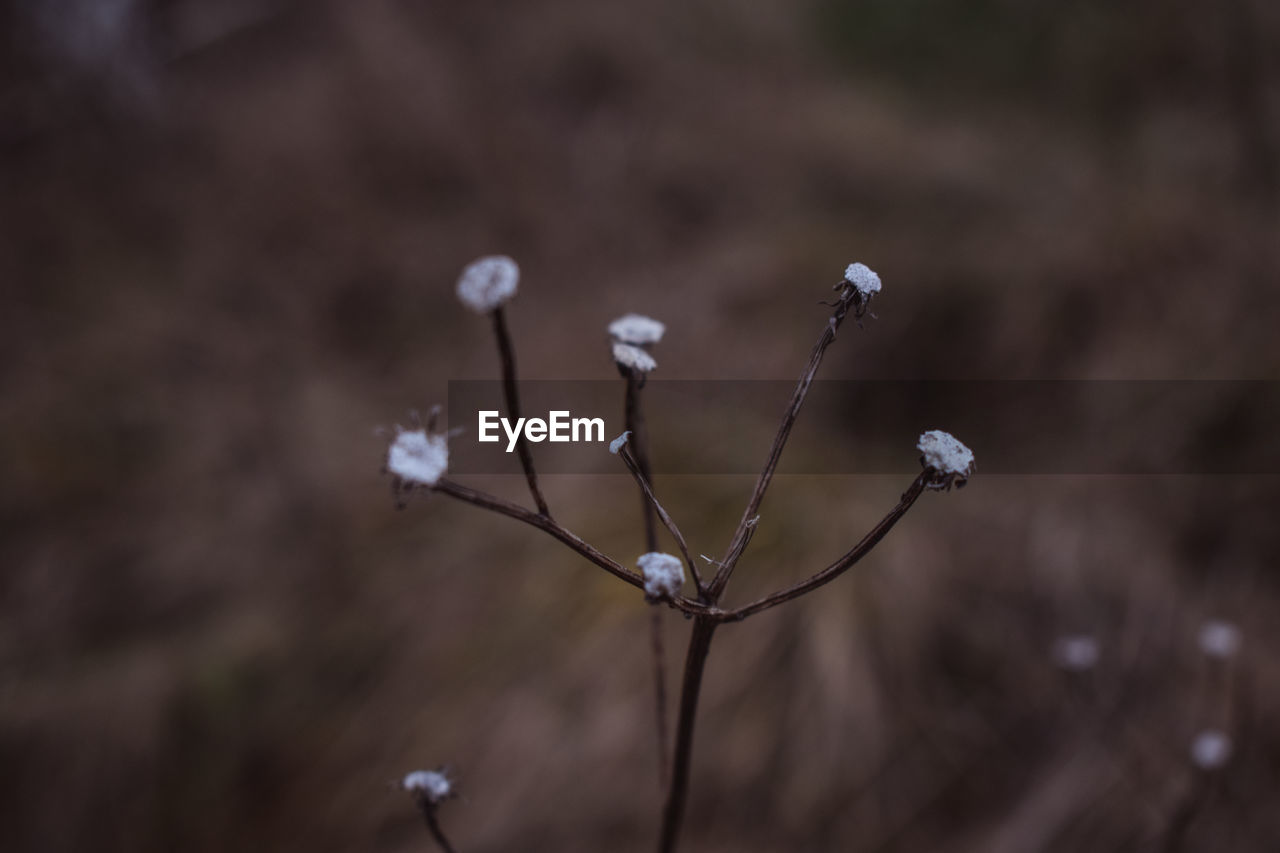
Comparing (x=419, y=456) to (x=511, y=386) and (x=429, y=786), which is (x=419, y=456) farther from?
(x=429, y=786)

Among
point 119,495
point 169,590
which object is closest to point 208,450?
point 119,495

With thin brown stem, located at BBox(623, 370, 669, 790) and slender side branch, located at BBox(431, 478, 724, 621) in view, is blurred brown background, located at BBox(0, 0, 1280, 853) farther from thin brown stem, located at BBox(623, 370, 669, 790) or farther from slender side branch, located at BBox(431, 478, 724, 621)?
slender side branch, located at BBox(431, 478, 724, 621)

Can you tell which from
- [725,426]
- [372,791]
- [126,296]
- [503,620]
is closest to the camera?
[372,791]

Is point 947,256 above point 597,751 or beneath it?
above

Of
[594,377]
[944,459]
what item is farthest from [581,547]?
[594,377]

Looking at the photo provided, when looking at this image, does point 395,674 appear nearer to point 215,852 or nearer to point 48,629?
point 215,852

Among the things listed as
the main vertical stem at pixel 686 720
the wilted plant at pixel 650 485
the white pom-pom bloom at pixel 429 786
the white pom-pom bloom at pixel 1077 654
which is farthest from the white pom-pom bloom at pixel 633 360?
the white pom-pom bloom at pixel 1077 654
